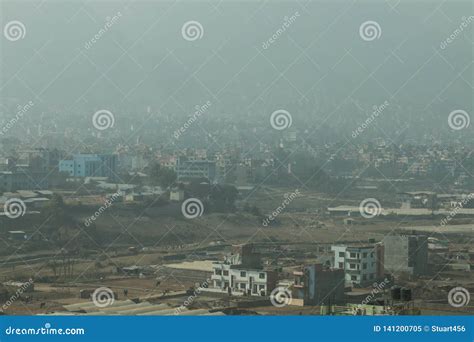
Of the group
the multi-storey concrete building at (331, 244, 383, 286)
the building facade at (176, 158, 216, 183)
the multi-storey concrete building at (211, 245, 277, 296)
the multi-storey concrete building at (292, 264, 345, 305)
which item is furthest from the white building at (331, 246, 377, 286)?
the building facade at (176, 158, 216, 183)

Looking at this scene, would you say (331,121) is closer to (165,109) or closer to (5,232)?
(165,109)

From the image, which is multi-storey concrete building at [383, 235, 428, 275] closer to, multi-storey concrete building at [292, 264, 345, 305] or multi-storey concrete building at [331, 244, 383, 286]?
multi-storey concrete building at [331, 244, 383, 286]

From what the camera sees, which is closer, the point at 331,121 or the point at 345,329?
the point at 345,329

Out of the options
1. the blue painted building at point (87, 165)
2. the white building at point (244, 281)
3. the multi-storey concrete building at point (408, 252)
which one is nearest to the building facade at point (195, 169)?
the blue painted building at point (87, 165)

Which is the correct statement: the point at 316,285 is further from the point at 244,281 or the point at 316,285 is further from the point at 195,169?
the point at 195,169

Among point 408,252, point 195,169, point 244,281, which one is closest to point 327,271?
point 244,281

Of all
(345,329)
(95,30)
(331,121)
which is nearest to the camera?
(345,329)

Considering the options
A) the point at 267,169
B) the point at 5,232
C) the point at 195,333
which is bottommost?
the point at 195,333

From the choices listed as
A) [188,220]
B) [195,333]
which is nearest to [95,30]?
[188,220]

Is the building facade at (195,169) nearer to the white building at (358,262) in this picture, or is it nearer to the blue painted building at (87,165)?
the blue painted building at (87,165)
